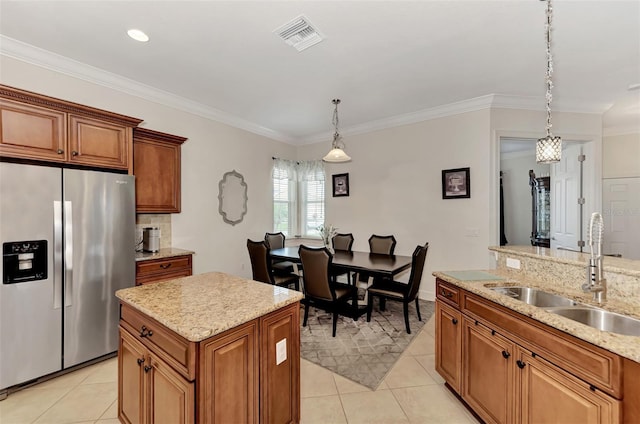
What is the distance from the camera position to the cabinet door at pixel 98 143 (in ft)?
8.00

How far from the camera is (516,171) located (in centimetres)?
633

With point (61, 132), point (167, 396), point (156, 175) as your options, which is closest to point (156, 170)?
point (156, 175)

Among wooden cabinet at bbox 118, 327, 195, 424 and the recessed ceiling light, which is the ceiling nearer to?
the recessed ceiling light

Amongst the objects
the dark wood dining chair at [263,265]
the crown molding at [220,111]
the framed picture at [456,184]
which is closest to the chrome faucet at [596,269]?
the framed picture at [456,184]

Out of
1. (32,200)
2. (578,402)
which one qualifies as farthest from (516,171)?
(32,200)

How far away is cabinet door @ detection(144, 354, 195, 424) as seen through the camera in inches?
46.9

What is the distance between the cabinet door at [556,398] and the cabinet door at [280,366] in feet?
3.99

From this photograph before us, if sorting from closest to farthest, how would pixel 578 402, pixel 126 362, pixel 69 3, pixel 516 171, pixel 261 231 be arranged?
pixel 578 402 < pixel 126 362 < pixel 69 3 < pixel 261 231 < pixel 516 171

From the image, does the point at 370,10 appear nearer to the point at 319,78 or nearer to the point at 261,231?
the point at 319,78

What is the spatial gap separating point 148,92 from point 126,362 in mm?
3109

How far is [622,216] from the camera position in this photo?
4.63 metres

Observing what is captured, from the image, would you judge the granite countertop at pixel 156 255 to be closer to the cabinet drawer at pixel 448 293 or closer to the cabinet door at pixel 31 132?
the cabinet door at pixel 31 132

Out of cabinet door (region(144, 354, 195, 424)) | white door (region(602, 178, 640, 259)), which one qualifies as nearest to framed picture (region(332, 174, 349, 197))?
cabinet door (region(144, 354, 195, 424))

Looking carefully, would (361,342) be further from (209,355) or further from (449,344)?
(209,355)
